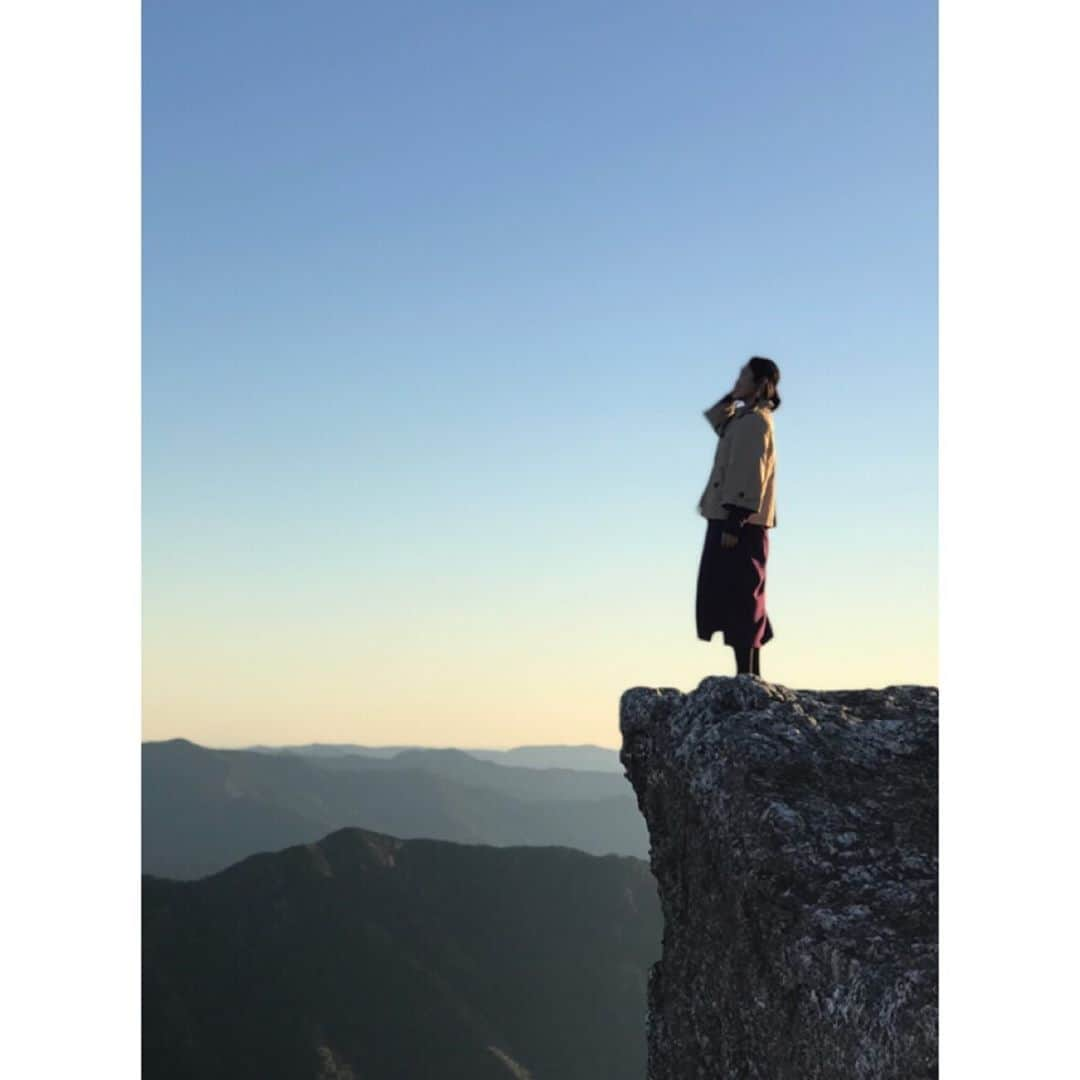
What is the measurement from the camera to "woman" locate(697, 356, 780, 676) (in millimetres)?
8812

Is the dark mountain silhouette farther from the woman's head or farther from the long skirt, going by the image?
the woman's head

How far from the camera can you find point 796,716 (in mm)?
6590

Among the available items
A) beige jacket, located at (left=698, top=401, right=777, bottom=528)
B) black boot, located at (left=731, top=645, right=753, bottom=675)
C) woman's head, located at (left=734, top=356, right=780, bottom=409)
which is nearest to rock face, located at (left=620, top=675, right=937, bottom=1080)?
black boot, located at (left=731, top=645, right=753, bottom=675)

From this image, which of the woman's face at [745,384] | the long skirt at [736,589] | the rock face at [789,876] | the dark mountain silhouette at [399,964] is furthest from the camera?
the dark mountain silhouette at [399,964]

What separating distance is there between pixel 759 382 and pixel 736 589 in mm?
1548

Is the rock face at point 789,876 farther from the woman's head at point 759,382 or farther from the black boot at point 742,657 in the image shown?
the woman's head at point 759,382

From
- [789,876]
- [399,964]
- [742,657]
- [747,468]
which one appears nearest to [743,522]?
[747,468]

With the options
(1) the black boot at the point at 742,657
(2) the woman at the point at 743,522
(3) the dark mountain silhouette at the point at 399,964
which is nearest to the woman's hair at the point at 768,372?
(2) the woman at the point at 743,522

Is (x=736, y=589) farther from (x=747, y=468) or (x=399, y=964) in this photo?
(x=399, y=964)

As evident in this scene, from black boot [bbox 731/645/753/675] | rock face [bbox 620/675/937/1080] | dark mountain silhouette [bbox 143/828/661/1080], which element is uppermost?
black boot [bbox 731/645/753/675]

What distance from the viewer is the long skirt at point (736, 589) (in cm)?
879

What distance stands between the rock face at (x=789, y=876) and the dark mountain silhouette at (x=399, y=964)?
78071 mm
